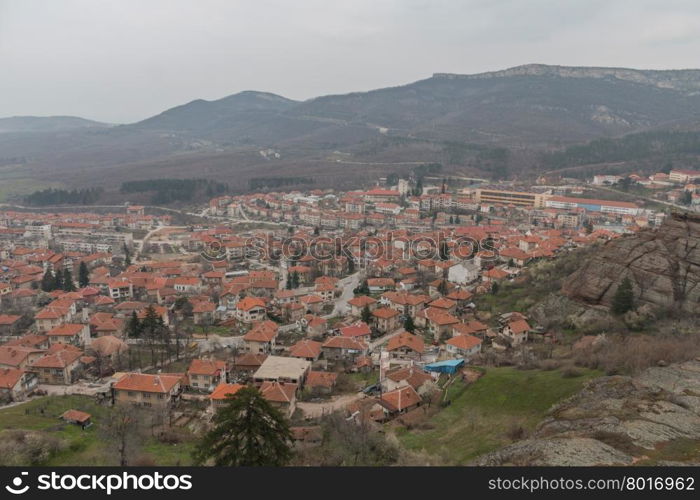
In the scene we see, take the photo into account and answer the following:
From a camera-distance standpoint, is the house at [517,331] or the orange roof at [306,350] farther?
the orange roof at [306,350]

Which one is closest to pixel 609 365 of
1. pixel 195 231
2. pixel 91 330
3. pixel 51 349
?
pixel 51 349

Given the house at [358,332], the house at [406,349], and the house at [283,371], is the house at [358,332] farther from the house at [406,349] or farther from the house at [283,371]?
the house at [283,371]

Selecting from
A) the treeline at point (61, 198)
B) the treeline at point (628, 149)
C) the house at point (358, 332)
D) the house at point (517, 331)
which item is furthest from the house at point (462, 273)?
the treeline at point (628, 149)

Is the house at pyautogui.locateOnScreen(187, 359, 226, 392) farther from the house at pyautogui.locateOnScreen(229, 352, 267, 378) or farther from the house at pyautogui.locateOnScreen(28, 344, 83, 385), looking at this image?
the house at pyautogui.locateOnScreen(28, 344, 83, 385)

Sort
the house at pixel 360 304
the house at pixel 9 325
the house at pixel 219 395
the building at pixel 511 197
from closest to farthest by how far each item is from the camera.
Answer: the house at pixel 219 395
the house at pixel 9 325
the house at pixel 360 304
the building at pixel 511 197

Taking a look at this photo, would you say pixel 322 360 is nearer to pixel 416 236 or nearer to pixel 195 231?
pixel 416 236

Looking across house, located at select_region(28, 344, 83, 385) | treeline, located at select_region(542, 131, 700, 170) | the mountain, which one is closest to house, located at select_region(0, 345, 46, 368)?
house, located at select_region(28, 344, 83, 385)
